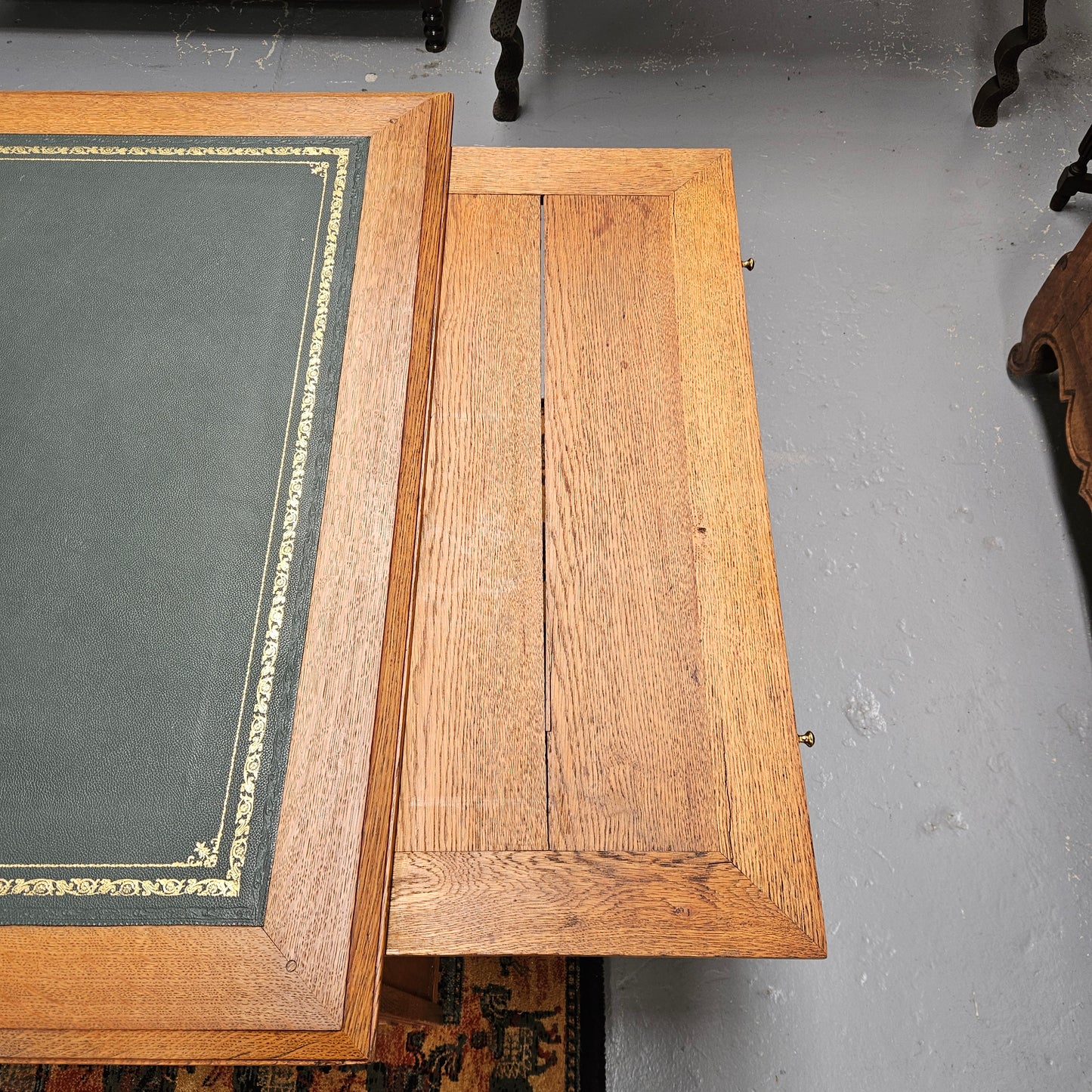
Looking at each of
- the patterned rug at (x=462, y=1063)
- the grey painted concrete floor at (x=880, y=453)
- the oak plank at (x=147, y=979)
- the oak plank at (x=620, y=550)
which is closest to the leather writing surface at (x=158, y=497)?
the oak plank at (x=147, y=979)

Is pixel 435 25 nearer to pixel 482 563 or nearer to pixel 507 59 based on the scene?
pixel 507 59

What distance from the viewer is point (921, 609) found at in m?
1.94

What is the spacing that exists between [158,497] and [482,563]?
42 centimetres

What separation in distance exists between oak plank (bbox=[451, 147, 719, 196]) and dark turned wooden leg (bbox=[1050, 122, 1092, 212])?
1.25m

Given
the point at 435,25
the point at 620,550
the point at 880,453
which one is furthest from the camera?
the point at 435,25

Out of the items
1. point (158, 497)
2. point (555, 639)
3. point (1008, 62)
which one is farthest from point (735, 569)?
point (1008, 62)

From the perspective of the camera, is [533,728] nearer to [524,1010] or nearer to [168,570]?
[168,570]

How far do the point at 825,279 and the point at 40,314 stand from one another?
5.75 ft

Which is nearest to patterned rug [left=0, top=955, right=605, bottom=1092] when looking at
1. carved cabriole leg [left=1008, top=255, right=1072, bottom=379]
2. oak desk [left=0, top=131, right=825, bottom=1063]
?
oak desk [left=0, top=131, right=825, bottom=1063]

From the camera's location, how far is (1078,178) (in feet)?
7.56

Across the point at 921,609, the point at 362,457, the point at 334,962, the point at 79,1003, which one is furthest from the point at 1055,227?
the point at 79,1003

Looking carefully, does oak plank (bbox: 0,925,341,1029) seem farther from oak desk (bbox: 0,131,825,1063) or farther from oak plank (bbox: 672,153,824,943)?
oak plank (bbox: 672,153,824,943)

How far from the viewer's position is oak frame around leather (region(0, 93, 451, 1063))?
922mm

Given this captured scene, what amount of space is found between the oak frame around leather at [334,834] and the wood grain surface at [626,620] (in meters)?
0.10
